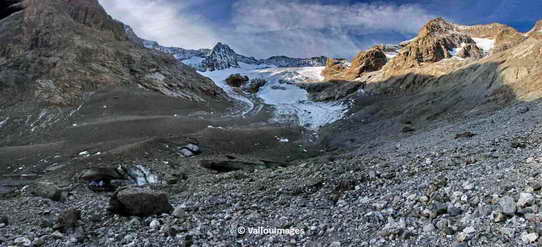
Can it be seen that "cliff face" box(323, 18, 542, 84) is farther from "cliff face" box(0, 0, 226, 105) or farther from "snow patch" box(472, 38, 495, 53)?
"cliff face" box(0, 0, 226, 105)

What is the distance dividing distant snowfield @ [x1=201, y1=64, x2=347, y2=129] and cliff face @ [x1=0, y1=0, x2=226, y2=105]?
19.1m

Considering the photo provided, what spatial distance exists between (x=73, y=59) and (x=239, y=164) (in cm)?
5074

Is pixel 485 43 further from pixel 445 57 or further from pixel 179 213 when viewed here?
pixel 179 213

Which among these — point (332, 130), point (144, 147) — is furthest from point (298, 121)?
point (144, 147)

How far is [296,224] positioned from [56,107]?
50048 millimetres

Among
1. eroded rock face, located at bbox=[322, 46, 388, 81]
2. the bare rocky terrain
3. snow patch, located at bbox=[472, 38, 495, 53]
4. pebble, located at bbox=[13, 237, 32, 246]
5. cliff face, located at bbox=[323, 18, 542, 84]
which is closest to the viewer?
the bare rocky terrain

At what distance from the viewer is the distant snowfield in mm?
74875

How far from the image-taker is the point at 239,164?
29156 millimetres

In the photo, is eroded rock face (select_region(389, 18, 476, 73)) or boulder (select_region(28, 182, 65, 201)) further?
eroded rock face (select_region(389, 18, 476, 73))

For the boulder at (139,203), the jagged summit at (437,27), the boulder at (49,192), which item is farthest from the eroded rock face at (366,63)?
the boulder at (139,203)

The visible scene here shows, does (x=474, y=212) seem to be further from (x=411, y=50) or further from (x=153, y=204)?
(x=411, y=50)

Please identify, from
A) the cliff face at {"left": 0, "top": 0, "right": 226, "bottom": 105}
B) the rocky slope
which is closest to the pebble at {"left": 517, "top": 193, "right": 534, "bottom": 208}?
the rocky slope

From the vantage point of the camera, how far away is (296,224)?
10922 millimetres

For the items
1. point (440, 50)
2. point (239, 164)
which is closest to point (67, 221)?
point (239, 164)
